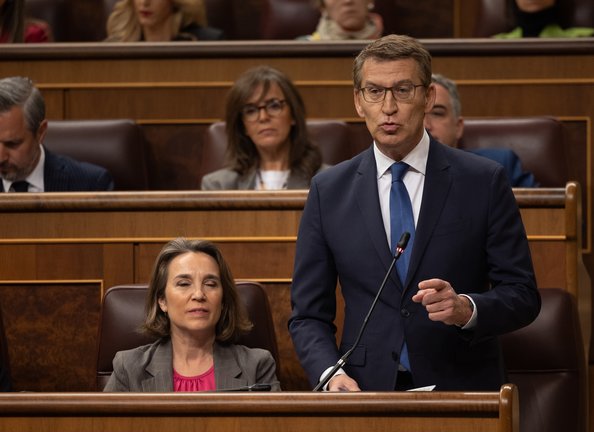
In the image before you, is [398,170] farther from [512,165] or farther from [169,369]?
[512,165]

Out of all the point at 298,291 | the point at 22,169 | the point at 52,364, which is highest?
the point at 22,169

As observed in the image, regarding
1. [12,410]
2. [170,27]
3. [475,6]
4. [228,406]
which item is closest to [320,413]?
[228,406]

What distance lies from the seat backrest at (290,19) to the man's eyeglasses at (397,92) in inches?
53.8

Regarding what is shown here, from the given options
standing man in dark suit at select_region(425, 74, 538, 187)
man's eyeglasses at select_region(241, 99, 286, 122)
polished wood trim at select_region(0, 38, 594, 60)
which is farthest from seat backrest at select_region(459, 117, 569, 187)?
man's eyeglasses at select_region(241, 99, 286, 122)

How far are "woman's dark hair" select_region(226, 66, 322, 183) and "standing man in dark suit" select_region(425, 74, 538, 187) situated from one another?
195 millimetres

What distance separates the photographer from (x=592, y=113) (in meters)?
2.09

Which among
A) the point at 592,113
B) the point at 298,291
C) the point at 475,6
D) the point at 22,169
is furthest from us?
the point at 475,6

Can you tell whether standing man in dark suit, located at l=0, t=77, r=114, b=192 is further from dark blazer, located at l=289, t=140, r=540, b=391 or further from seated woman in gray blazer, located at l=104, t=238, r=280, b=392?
dark blazer, located at l=289, t=140, r=540, b=391

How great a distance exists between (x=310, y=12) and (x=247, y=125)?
0.72 m

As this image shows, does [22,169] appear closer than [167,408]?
No

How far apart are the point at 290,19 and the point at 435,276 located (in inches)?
57.7

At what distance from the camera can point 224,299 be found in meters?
1.42

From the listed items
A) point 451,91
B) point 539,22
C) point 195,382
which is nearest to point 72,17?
point 539,22

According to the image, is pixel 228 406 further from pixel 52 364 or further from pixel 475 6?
pixel 475 6
